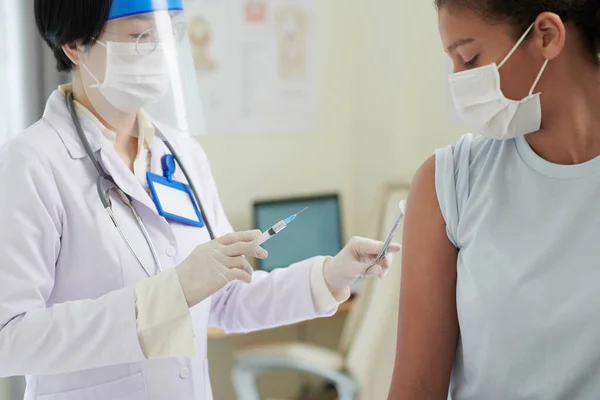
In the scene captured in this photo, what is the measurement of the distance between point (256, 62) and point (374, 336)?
1655 mm

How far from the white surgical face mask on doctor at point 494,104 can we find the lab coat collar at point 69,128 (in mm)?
684

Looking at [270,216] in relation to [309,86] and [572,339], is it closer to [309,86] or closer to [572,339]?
[309,86]

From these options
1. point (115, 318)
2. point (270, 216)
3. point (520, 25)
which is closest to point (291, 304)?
point (115, 318)

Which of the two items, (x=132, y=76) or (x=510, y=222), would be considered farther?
(x=132, y=76)

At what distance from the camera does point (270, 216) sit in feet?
9.82

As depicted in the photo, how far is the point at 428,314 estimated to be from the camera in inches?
46.3

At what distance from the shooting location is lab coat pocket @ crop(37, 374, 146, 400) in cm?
129

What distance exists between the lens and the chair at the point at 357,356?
175 cm

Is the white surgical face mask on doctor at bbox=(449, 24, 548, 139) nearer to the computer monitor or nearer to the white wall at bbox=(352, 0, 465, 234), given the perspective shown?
the computer monitor

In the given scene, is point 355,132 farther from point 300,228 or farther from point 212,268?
point 212,268

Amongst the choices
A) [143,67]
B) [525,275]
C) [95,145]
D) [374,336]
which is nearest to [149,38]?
[143,67]

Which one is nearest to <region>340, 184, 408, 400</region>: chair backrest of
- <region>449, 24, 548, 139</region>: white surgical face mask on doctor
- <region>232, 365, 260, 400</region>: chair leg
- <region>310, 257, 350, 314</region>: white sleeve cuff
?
<region>232, 365, 260, 400</region>: chair leg

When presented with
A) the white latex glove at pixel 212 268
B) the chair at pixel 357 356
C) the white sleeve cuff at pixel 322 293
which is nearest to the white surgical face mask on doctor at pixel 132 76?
the white latex glove at pixel 212 268

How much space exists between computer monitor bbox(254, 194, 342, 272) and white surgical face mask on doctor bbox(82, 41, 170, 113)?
150 cm
